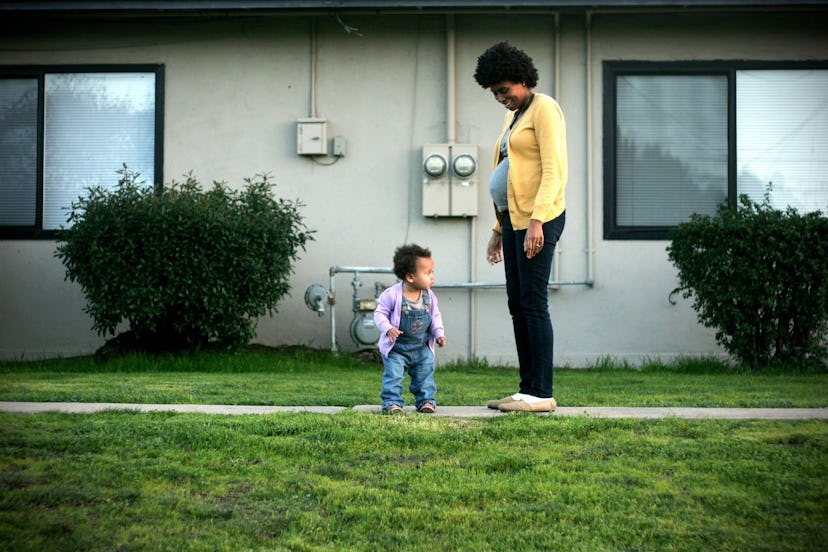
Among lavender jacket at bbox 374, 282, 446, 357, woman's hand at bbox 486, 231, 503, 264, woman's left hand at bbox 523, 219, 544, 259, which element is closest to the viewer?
woman's left hand at bbox 523, 219, 544, 259

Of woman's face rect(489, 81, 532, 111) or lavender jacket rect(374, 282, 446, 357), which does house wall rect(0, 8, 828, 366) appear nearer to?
lavender jacket rect(374, 282, 446, 357)

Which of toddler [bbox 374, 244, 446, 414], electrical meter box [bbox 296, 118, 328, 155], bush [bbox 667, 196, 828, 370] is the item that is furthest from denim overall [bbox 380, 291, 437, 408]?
electrical meter box [bbox 296, 118, 328, 155]

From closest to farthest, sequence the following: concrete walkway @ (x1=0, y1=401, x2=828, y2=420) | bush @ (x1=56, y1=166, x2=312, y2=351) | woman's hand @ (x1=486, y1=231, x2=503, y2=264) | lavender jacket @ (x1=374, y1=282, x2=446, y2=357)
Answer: concrete walkway @ (x1=0, y1=401, x2=828, y2=420) → lavender jacket @ (x1=374, y1=282, x2=446, y2=357) → woman's hand @ (x1=486, y1=231, x2=503, y2=264) → bush @ (x1=56, y1=166, x2=312, y2=351)

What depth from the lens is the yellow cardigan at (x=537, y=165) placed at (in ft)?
18.4

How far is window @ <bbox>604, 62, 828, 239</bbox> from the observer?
10.7 metres

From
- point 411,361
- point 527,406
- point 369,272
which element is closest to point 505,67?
point 411,361

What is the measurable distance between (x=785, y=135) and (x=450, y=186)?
3.43 meters

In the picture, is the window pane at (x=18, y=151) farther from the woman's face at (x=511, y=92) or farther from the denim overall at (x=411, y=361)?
the woman's face at (x=511, y=92)

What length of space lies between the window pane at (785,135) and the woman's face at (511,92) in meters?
5.57

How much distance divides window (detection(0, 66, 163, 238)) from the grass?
596 centimetres

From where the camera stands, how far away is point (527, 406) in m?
5.71

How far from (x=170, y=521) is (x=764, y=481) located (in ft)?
7.82

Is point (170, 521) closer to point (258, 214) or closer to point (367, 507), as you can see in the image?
point (367, 507)

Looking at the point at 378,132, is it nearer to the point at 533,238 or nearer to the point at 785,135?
the point at 785,135
